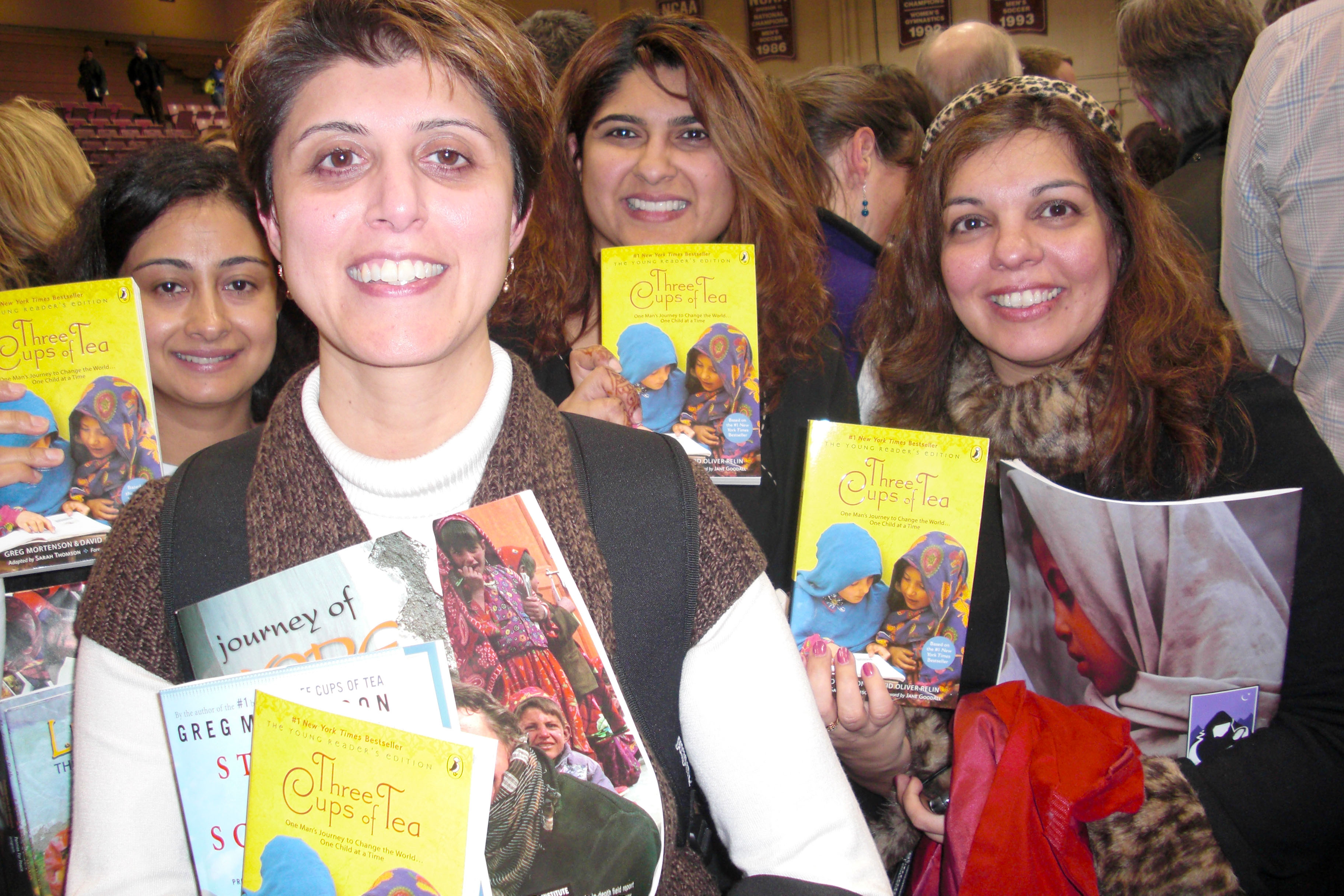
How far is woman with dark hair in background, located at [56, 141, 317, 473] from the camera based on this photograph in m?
1.85

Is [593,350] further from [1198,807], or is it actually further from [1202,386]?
[1198,807]

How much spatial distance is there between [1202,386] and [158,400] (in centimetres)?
203

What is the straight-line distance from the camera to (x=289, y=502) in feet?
3.57

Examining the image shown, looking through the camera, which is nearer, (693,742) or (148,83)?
(693,742)

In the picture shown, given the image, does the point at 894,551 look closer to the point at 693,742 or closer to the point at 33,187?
the point at 693,742

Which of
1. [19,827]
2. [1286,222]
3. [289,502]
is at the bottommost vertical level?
[19,827]

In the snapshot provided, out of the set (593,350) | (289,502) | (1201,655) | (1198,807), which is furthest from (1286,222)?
(289,502)

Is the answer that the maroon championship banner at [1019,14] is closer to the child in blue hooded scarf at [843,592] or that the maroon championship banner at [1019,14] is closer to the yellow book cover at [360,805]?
the child in blue hooded scarf at [843,592]

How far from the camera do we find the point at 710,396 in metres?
1.67

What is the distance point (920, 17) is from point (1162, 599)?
10.7 meters

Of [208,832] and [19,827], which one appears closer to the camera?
[208,832]

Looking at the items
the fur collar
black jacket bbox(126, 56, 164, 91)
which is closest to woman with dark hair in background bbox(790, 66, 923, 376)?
the fur collar

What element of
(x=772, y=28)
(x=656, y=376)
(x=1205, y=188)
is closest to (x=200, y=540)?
(x=656, y=376)

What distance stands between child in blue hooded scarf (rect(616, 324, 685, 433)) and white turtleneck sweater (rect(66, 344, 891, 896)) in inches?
21.2
